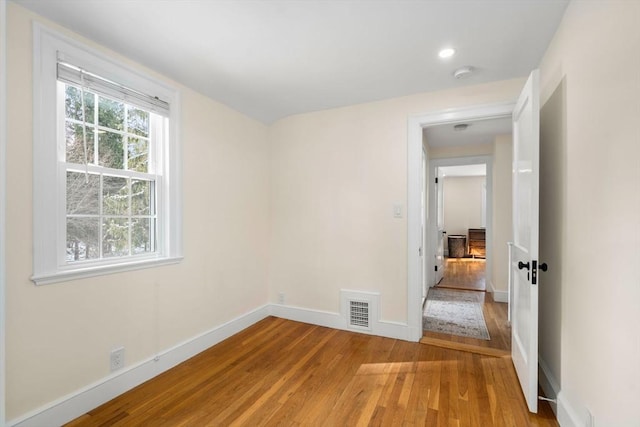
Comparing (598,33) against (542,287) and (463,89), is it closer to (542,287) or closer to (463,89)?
(463,89)

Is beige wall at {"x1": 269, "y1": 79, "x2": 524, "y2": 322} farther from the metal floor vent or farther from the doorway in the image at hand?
the doorway

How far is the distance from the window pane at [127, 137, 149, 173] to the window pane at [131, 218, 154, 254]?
1.35 feet

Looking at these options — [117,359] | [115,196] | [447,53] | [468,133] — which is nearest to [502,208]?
[468,133]

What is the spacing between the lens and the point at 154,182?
94.9 inches

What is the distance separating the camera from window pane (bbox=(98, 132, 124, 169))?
2027 millimetres

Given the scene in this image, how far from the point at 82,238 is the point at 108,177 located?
45 cm

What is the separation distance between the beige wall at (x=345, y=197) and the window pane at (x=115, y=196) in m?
1.72

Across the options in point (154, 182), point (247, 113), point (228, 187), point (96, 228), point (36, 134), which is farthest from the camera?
point (247, 113)

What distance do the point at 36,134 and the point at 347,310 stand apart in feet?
9.45

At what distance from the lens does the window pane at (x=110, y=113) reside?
203 cm

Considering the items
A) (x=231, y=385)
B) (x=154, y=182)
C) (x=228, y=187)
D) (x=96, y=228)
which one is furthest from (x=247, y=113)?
(x=231, y=385)

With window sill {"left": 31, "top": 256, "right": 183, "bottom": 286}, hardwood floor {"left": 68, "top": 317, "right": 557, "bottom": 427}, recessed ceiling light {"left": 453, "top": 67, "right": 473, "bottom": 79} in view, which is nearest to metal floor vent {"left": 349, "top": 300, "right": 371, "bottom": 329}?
hardwood floor {"left": 68, "top": 317, "right": 557, "bottom": 427}

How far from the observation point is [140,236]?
7.63 feet

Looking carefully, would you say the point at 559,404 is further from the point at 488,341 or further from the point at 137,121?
the point at 137,121
